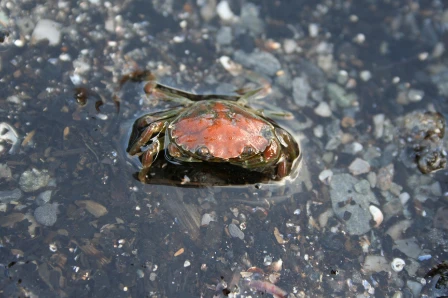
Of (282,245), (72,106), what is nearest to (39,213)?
(72,106)

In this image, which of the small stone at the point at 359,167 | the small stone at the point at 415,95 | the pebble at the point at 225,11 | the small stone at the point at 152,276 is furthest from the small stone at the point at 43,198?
Answer: the small stone at the point at 415,95

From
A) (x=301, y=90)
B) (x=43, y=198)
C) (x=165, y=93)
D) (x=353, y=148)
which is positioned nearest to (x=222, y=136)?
(x=165, y=93)

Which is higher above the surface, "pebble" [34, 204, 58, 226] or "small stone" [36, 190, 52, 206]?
"small stone" [36, 190, 52, 206]

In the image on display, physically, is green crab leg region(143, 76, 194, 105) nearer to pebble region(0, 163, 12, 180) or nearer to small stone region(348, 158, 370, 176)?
pebble region(0, 163, 12, 180)

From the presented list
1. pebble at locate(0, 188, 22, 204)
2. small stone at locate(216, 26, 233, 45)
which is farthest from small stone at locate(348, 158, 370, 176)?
pebble at locate(0, 188, 22, 204)

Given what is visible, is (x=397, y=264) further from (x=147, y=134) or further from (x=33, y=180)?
(x=33, y=180)

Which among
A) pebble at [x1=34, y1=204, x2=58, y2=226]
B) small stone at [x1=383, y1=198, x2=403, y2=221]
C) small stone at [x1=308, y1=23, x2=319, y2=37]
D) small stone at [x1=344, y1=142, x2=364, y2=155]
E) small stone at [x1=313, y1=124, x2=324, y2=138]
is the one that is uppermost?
small stone at [x1=308, y1=23, x2=319, y2=37]

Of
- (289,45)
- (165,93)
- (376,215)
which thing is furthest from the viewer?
(289,45)

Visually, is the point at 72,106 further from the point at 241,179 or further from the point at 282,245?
the point at 282,245
